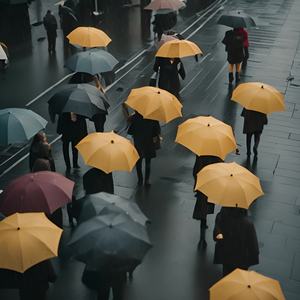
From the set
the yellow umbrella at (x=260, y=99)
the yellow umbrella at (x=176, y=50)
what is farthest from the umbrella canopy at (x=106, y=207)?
the yellow umbrella at (x=176, y=50)

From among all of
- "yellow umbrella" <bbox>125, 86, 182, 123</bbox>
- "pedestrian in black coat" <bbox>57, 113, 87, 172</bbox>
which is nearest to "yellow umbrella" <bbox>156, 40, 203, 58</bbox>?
"yellow umbrella" <bbox>125, 86, 182, 123</bbox>

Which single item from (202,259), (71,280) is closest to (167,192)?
(202,259)

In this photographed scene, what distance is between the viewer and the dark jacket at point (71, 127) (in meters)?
10.8

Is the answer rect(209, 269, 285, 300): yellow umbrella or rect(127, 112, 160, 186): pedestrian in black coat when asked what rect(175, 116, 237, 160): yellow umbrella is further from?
rect(209, 269, 285, 300): yellow umbrella

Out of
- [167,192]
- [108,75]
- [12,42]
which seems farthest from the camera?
[12,42]

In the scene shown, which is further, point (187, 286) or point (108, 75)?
point (108, 75)

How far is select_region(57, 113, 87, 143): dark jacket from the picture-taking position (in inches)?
424

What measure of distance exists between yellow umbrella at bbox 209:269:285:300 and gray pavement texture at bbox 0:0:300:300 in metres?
2.21

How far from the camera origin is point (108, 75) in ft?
51.7

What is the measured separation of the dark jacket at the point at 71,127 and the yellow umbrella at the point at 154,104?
108cm

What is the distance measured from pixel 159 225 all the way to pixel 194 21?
15.6 m

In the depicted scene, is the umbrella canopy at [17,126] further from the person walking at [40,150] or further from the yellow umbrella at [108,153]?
the yellow umbrella at [108,153]

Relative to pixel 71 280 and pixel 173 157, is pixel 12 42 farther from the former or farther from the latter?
pixel 71 280

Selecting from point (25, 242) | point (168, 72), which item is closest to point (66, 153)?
point (168, 72)
